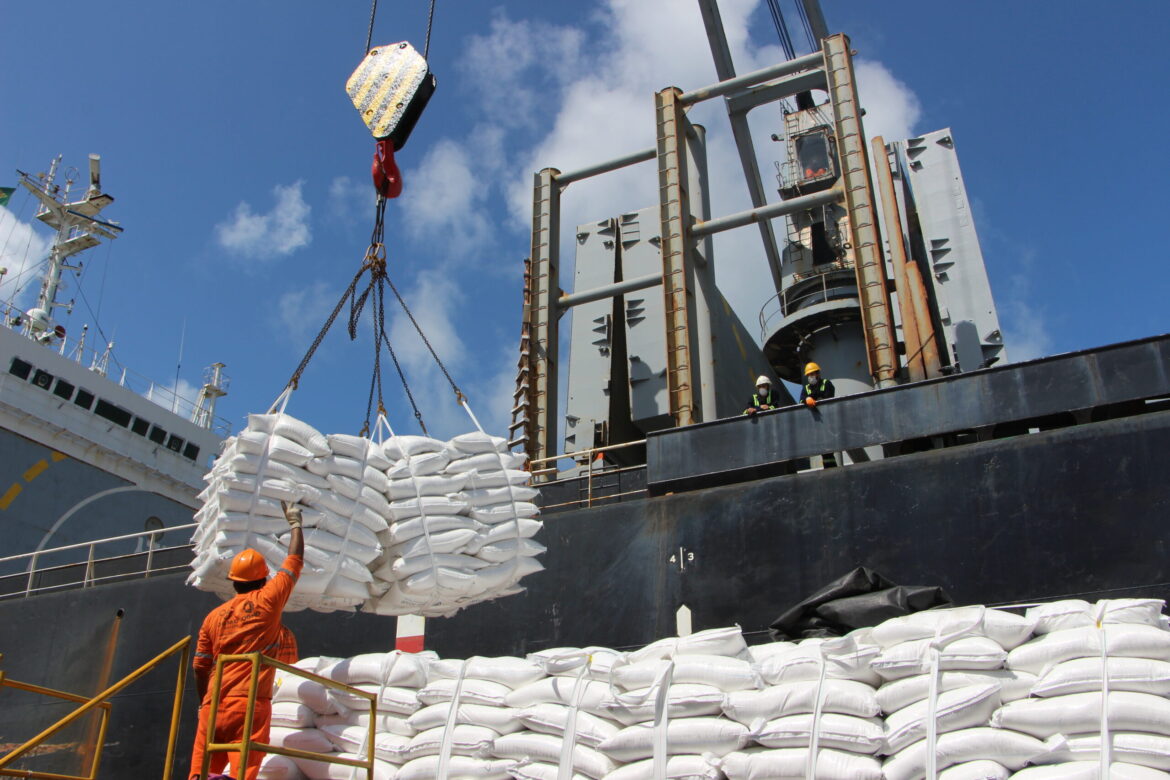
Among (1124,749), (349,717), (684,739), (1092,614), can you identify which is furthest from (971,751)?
(349,717)

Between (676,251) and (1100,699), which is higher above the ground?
(676,251)

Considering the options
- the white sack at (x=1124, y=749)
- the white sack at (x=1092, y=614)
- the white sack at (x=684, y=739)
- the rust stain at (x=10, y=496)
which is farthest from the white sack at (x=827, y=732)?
the rust stain at (x=10, y=496)

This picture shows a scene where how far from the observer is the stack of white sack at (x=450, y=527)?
21.1 ft

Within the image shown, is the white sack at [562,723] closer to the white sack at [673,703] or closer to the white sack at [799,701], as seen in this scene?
the white sack at [673,703]

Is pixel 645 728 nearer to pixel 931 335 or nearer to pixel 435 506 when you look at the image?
pixel 435 506

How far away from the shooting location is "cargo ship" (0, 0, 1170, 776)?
281 inches

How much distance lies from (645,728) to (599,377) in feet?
35.6

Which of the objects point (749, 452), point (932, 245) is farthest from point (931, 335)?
point (749, 452)

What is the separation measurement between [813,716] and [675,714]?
72 centimetres

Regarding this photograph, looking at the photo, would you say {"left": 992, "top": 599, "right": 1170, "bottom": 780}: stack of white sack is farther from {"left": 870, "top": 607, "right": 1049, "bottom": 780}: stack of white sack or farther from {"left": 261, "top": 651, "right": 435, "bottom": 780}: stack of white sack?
{"left": 261, "top": 651, "right": 435, "bottom": 780}: stack of white sack

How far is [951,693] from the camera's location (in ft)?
14.8

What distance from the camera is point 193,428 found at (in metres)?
20.2

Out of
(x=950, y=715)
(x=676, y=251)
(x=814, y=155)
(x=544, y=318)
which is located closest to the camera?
(x=950, y=715)

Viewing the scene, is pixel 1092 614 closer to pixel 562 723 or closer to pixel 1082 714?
pixel 1082 714
